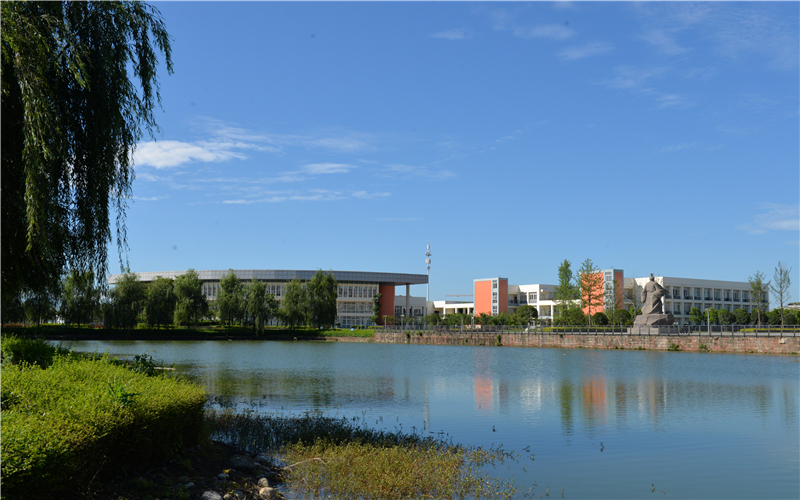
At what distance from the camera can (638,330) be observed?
49.3 metres

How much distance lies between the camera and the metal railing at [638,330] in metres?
44.2

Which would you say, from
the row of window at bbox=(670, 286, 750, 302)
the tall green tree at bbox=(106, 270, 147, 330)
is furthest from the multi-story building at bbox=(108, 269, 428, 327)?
the row of window at bbox=(670, 286, 750, 302)

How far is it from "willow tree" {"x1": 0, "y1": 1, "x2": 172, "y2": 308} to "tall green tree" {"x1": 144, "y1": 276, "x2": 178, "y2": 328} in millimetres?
49463

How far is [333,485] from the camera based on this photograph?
801 cm

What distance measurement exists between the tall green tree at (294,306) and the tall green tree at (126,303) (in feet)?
56.4

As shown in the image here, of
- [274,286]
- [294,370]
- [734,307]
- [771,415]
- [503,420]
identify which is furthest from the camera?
[734,307]

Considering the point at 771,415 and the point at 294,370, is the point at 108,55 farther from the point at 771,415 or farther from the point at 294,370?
the point at 294,370

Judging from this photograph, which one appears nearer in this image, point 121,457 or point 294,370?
point 121,457

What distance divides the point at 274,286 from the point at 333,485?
84.2m

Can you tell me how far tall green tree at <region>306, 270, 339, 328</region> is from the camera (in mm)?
70688

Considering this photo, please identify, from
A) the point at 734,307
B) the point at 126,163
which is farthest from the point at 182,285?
the point at 734,307

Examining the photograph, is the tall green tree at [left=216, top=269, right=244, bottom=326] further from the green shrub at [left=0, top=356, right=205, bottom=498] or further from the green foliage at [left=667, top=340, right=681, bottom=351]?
the green shrub at [left=0, top=356, right=205, bottom=498]

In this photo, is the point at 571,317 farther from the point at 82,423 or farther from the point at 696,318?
the point at 82,423

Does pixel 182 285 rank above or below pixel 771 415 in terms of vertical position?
above
